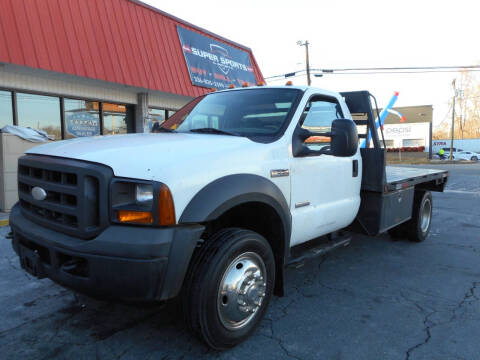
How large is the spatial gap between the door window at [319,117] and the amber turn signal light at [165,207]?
1.64m

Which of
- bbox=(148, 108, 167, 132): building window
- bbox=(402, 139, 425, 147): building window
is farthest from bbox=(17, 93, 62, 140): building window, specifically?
bbox=(402, 139, 425, 147): building window

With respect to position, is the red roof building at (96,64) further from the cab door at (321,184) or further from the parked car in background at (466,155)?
the parked car in background at (466,155)

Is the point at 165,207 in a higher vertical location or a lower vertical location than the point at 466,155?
higher

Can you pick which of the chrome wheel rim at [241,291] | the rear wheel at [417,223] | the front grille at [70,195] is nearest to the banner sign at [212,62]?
the rear wheel at [417,223]

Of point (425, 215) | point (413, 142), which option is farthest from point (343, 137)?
point (413, 142)

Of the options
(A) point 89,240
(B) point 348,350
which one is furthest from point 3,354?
(B) point 348,350

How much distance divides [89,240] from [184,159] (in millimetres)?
738

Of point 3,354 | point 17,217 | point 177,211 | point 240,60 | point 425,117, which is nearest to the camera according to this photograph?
point 177,211

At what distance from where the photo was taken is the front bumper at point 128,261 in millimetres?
2088

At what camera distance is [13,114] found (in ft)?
27.8

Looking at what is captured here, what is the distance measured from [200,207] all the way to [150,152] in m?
0.48

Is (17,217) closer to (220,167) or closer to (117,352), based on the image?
(117,352)

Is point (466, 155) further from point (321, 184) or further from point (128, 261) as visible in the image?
point (128, 261)

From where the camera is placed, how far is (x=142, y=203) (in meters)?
2.18
